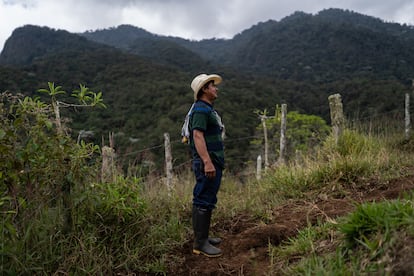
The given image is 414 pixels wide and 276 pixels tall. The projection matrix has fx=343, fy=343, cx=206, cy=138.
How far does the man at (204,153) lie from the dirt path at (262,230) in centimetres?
16

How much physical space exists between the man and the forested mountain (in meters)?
1.70

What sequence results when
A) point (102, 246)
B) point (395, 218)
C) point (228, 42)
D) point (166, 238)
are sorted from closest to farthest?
1. point (395, 218)
2. point (102, 246)
3. point (166, 238)
4. point (228, 42)

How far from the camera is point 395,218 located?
2.01m

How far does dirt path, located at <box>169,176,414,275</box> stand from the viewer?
8.98 ft

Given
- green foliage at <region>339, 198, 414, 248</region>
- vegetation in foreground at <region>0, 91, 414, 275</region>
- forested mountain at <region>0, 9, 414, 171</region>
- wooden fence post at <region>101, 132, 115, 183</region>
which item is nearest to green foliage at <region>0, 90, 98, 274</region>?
vegetation in foreground at <region>0, 91, 414, 275</region>

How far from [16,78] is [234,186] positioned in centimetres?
3282

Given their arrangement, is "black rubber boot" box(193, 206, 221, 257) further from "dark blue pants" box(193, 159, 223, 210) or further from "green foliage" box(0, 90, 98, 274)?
"green foliage" box(0, 90, 98, 274)

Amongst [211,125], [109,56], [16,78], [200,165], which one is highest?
[109,56]

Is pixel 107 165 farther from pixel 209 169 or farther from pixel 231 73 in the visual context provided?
pixel 231 73

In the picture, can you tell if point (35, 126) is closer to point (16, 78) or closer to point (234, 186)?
point (234, 186)

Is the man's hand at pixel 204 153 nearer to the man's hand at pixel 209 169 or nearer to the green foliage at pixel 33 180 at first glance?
the man's hand at pixel 209 169

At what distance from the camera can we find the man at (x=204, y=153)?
117 inches

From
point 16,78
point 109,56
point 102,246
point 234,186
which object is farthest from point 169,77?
point 102,246

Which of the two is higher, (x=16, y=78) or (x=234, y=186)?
(x=16, y=78)
